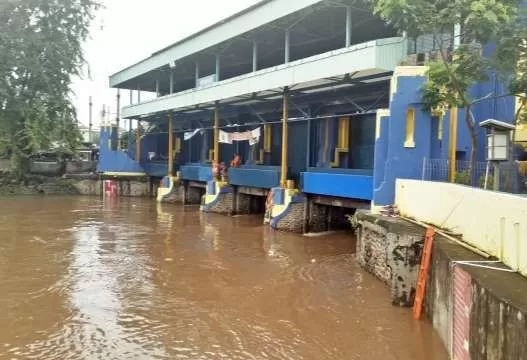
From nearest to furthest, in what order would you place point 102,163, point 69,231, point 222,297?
point 222,297
point 69,231
point 102,163

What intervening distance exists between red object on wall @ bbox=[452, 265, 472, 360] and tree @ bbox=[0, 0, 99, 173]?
28311 mm

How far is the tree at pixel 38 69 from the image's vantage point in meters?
29.5

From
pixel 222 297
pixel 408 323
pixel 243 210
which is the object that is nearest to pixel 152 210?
pixel 243 210

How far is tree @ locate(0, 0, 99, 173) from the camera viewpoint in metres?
29.5

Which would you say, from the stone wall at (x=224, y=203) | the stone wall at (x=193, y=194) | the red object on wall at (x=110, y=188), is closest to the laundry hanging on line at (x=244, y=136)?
the stone wall at (x=224, y=203)

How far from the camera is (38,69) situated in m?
30.1

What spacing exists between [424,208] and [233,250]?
21.3ft

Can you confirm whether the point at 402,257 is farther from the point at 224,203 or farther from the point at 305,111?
the point at 224,203

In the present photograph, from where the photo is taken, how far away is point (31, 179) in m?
33.4

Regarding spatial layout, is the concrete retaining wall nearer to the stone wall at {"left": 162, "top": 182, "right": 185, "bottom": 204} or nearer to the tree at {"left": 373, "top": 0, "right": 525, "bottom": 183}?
the tree at {"left": 373, "top": 0, "right": 525, "bottom": 183}

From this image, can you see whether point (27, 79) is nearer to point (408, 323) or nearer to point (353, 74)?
point (353, 74)

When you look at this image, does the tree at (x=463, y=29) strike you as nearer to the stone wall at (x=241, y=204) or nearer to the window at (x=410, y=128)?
the window at (x=410, y=128)

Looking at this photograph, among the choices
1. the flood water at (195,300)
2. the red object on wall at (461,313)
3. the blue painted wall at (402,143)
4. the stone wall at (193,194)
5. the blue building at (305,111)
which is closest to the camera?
the red object on wall at (461,313)

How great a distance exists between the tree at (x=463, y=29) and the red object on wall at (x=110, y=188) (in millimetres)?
24913
